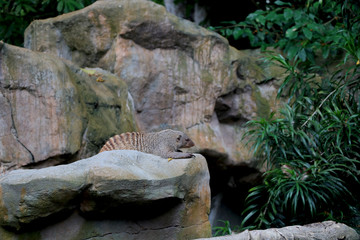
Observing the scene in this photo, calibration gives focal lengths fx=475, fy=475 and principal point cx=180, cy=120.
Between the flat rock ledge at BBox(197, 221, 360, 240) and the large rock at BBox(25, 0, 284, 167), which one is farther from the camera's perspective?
the large rock at BBox(25, 0, 284, 167)

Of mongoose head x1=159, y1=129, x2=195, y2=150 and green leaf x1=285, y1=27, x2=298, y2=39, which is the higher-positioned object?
green leaf x1=285, y1=27, x2=298, y2=39

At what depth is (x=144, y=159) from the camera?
345 centimetres

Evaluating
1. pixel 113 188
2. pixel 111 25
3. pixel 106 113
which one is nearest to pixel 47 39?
pixel 111 25

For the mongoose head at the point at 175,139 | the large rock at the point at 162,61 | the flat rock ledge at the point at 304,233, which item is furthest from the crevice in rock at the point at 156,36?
the flat rock ledge at the point at 304,233

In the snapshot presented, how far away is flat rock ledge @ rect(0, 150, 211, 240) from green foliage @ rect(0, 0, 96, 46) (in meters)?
3.15

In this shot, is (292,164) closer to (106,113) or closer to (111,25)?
(106,113)

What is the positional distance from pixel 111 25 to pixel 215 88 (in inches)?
58.0

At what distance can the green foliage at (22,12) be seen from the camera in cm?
592

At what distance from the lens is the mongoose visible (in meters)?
4.10

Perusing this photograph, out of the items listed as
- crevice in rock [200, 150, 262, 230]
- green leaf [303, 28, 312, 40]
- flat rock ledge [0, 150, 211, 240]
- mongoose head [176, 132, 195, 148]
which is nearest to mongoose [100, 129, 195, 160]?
mongoose head [176, 132, 195, 148]

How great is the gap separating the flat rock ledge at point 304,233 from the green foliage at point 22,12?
3.75 metres

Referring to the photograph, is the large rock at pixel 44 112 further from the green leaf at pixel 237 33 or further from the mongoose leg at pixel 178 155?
the green leaf at pixel 237 33

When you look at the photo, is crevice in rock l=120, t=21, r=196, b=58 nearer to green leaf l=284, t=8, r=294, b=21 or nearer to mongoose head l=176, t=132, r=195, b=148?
green leaf l=284, t=8, r=294, b=21

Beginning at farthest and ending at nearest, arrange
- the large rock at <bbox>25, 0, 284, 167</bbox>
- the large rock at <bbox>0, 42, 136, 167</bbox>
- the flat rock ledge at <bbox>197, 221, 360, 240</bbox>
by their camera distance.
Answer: the large rock at <bbox>25, 0, 284, 167</bbox> < the large rock at <bbox>0, 42, 136, 167</bbox> < the flat rock ledge at <bbox>197, 221, 360, 240</bbox>
